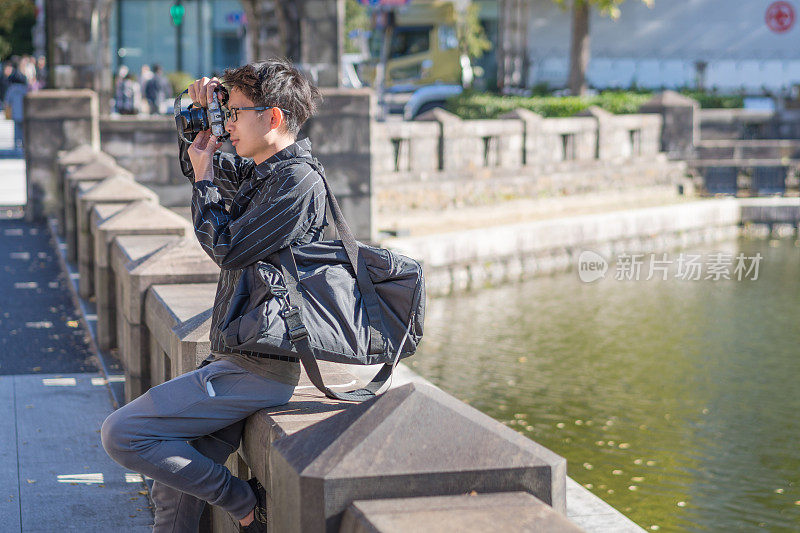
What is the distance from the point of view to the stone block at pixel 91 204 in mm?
9156

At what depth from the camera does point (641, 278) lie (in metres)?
15.4

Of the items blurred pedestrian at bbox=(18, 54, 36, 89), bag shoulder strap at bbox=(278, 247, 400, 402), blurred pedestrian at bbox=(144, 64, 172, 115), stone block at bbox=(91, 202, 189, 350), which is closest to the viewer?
bag shoulder strap at bbox=(278, 247, 400, 402)

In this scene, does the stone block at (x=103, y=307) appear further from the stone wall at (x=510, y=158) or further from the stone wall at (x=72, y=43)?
the stone wall at (x=72, y=43)

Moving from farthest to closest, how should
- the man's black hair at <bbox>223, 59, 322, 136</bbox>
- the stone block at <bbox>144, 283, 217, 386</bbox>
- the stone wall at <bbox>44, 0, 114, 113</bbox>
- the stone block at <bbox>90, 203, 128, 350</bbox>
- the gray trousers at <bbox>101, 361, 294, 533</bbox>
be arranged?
the stone wall at <bbox>44, 0, 114, 113</bbox> → the stone block at <bbox>90, 203, 128, 350</bbox> → the stone block at <bbox>144, 283, 217, 386</bbox> → the man's black hair at <bbox>223, 59, 322, 136</bbox> → the gray trousers at <bbox>101, 361, 294, 533</bbox>

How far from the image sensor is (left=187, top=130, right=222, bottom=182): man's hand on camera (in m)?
3.63

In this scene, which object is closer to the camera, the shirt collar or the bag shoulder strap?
the bag shoulder strap

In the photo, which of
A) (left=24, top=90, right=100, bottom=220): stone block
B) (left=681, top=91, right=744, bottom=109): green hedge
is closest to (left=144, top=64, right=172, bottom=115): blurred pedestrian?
(left=24, top=90, right=100, bottom=220): stone block

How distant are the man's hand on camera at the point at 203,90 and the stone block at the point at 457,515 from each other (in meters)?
1.57

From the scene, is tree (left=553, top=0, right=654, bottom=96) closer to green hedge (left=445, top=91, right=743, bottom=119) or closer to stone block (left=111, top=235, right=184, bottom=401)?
green hedge (left=445, top=91, right=743, bottom=119)

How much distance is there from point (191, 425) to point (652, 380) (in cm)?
680

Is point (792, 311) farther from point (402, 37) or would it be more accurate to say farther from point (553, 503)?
point (402, 37)

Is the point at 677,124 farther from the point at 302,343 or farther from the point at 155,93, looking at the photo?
the point at 302,343

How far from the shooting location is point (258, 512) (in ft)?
11.9

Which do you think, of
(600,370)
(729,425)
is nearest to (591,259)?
(600,370)
